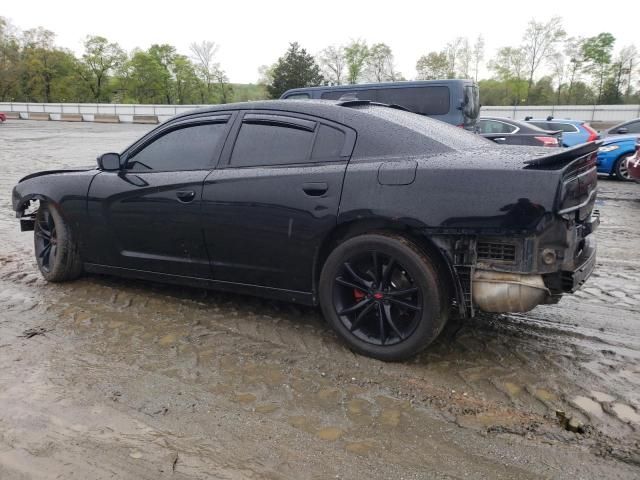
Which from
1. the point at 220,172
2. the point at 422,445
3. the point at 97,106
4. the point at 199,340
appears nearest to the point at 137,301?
the point at 199,340

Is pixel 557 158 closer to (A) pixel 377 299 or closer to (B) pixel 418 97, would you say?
(A) pixel 377 299

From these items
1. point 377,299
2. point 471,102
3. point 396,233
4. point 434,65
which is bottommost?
point 377,299

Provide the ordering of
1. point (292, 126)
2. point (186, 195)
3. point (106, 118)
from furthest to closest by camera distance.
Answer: point (106, 118)
point (186, 195)
point (292, 126)

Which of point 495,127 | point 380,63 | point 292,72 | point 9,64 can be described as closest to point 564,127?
point 495,127

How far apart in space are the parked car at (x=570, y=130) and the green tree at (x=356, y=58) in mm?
58535

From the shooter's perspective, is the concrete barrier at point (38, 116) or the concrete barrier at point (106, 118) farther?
the concrete barrier at point (38, 116)

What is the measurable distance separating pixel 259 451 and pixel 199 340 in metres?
1.32

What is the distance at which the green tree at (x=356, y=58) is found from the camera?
232 feet

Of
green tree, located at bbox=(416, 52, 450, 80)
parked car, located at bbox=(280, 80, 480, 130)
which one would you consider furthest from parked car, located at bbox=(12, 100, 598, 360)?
green tree, located at bbox=(416, 52, 450, 80)

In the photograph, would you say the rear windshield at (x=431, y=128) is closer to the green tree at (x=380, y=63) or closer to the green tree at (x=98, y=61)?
the green tree at (x=380, y=63)

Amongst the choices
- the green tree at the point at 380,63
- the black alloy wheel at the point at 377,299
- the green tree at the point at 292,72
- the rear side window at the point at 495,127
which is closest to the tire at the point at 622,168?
the rear side window at the point at 495,127

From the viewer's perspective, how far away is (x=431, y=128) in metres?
3.51

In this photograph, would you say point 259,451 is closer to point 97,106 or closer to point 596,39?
point 97,106

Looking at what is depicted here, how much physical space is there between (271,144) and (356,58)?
71.5 metres
